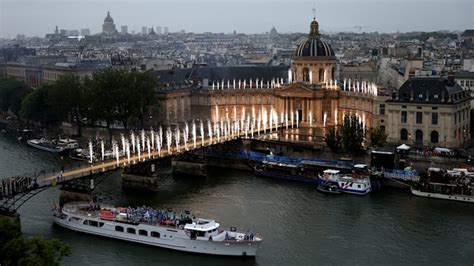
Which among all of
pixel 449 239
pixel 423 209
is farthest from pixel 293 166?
pixel 449 239

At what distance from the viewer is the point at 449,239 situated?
3944cm

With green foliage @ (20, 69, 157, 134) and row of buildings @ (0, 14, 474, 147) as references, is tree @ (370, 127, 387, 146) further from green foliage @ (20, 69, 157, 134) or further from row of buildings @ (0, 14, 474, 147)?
green foliage @ (20, 69, 157, 134)

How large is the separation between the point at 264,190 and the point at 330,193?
474 cm

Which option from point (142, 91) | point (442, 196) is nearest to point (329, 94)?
point (142, 91)

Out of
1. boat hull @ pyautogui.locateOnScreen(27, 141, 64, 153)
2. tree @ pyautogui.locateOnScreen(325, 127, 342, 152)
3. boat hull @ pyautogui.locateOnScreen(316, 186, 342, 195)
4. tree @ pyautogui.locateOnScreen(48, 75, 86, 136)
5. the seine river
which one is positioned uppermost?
tree @ pyautogui.locateOnScreen(48, 75, 86, 136)

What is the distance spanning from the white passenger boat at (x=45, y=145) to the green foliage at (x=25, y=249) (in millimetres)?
40659

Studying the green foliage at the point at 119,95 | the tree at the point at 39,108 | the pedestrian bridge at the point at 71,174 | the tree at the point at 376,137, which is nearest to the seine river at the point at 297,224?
the pedestrian bridge at the point at 71,174

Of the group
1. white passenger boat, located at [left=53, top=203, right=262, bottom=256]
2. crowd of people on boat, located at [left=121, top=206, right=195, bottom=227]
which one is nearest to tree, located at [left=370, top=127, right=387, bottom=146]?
crowd of people on boat, located at [left=121, top=206, right=195, bottom=227]

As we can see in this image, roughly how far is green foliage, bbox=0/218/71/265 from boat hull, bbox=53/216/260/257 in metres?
10.8

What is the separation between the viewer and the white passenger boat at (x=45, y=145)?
69.4 meters

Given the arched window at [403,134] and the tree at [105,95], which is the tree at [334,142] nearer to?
the arched window at [403,134]

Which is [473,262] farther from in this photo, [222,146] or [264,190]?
[222,146]

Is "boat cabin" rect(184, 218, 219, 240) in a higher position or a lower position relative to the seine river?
higher

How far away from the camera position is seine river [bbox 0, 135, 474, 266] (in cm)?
3712
